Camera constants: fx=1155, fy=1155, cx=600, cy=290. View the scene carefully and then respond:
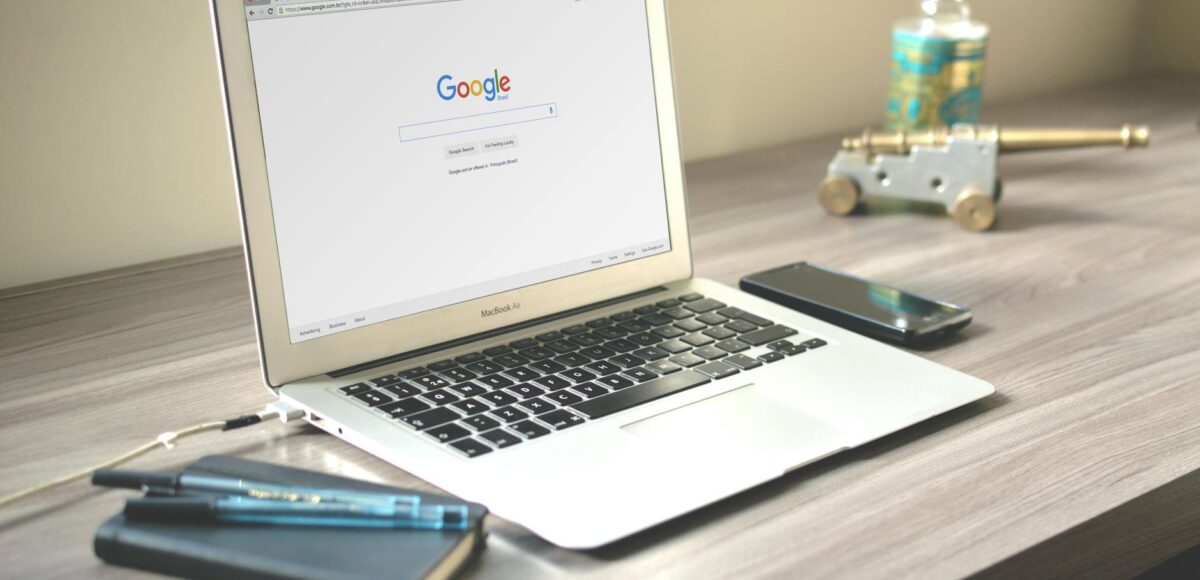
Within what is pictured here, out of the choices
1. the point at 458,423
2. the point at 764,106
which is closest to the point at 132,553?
the point at 458,423

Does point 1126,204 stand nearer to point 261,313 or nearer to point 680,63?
point 680,63

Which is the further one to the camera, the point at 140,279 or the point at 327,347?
the point at 140,279

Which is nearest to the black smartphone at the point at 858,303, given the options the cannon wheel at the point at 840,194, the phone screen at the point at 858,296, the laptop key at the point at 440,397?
the phone screen at the point at 858,296

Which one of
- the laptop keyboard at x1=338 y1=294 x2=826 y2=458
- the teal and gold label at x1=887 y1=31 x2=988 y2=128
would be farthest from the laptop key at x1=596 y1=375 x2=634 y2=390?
the teal and gold label at x1=887 y1=31 x2=988 y2=128

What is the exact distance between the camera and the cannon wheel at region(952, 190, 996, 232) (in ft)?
3.62

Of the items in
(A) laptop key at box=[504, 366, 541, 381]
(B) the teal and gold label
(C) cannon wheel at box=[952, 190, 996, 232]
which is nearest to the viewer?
(A) laptop key at box=[504, 366, 541, 381]

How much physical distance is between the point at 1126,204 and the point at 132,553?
103 centimetres

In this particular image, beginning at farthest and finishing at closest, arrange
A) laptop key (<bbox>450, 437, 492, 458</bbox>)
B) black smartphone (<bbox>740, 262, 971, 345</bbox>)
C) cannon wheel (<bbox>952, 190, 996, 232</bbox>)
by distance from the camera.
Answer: cannon wheel (<bbox>952, 190, 996, 232</bbox>) → black smartphone (<bbox>740, 262, 971, 345</bbox>) → laptop key (<bbox>450, 437, 492, 458</bbox>)

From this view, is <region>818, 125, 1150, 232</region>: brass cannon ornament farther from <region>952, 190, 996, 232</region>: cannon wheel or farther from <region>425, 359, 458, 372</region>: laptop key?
<region>425, 359, 458, 372</region>: laptop key

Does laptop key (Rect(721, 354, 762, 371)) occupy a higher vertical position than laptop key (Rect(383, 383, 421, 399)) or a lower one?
lower

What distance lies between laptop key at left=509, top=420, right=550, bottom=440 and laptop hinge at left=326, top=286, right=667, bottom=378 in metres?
0.13

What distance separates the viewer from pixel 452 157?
0.78m

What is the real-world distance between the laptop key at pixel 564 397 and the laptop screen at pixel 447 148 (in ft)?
0.39

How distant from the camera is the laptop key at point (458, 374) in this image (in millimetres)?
729
